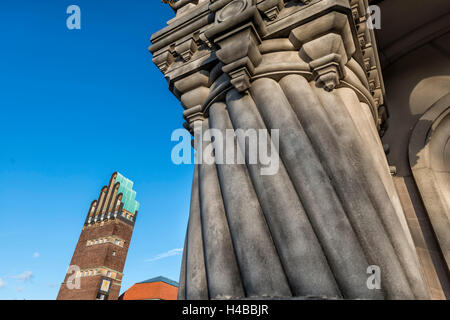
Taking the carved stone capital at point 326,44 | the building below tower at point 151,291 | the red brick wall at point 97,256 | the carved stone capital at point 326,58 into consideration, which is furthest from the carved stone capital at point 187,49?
the red brick wall at point 97,256

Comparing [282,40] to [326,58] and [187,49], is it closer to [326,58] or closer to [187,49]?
[326,58]

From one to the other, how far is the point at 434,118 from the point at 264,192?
8.69 ft

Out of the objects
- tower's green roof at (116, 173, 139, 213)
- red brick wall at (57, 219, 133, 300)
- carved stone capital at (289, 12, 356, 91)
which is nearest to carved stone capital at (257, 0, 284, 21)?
carved stone capital at (289, 12, 356, 91)

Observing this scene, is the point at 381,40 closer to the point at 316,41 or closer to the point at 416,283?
the point at 316,41

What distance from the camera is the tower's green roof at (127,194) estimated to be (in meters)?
35.7

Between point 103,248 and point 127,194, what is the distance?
945 centimetres

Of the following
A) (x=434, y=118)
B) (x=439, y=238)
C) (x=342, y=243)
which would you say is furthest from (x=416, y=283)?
(x=434, y=118)

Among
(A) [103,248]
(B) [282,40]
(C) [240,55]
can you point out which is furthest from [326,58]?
(A) [103,248]

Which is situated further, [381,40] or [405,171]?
[381,40]

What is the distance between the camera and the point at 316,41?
1806 mm

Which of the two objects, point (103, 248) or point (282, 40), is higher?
point (103, 248)

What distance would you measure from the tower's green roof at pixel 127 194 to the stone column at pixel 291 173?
36.1 meters

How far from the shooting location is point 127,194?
3741 cm
